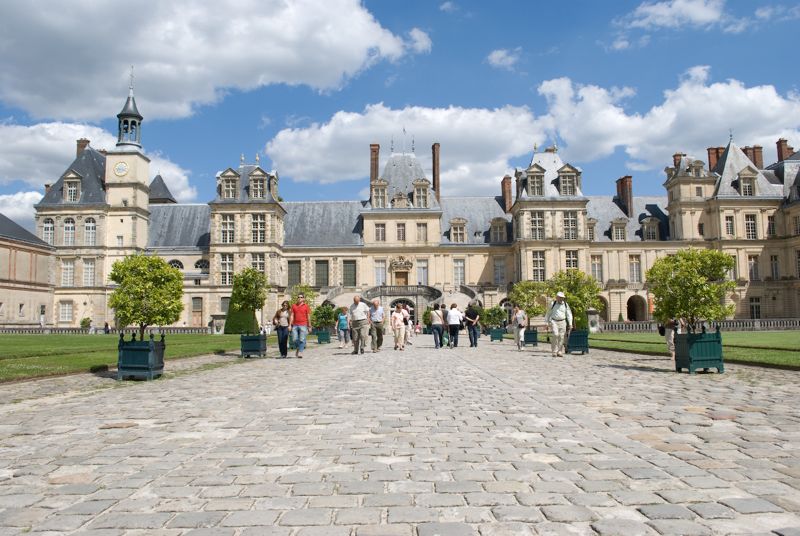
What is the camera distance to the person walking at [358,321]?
67.3 feet

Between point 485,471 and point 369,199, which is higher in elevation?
point 369,199

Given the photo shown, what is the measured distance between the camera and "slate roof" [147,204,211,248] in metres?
54.6

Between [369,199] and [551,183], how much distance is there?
16.1 m

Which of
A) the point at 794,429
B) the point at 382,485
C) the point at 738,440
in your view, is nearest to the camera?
the point at 382,485

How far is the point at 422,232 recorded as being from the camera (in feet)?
175

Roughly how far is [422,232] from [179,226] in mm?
22021

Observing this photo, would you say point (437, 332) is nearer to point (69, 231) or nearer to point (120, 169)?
point (120, 169)

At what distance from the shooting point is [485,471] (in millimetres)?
4707

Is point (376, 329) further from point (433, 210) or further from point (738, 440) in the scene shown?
point (433, 210)

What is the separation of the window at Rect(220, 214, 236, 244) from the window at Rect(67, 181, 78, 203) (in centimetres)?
1288

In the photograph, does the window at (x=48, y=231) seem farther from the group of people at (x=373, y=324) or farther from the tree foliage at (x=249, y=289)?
the group of people at (x=373, y=324)

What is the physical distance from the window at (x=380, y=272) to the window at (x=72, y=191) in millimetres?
25995

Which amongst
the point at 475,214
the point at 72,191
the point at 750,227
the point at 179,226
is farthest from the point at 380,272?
the point at 750,227

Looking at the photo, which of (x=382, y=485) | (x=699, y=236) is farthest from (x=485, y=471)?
(x=699, y=236)
